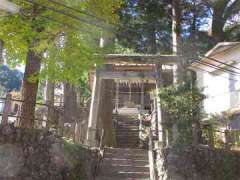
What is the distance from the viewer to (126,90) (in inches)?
1399

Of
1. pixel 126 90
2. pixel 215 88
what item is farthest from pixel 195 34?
pixel 126 90

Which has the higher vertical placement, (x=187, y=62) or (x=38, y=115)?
(x=187, y=62)

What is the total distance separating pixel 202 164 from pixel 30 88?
7.45 meters

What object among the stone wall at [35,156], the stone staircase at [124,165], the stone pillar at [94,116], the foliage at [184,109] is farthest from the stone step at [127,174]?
the stone pillar at [94,116]

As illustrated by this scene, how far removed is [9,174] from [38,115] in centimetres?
911

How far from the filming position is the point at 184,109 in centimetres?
1505

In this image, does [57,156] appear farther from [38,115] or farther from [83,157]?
[38,115]

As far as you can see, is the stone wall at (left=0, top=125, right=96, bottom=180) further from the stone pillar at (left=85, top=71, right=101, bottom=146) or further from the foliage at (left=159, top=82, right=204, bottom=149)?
the foliage at (left=159, top=82, right=204, bottom=149)

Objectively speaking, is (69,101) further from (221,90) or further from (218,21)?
(218,21)

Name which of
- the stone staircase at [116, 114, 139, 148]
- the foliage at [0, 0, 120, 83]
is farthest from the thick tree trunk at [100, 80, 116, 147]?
the foliage at [0, 0, 120, 83]

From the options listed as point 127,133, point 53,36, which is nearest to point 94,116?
point 53,36

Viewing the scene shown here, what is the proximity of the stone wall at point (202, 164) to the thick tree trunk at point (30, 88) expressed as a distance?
5406 millimetres

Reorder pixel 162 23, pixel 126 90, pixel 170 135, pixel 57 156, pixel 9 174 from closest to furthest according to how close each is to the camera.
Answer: pixel 9 174, pixel 57 156, pixel 170 135, pixel 162 23, pixel 126 90

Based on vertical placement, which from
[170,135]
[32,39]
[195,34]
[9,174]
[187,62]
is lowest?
[9,174]
